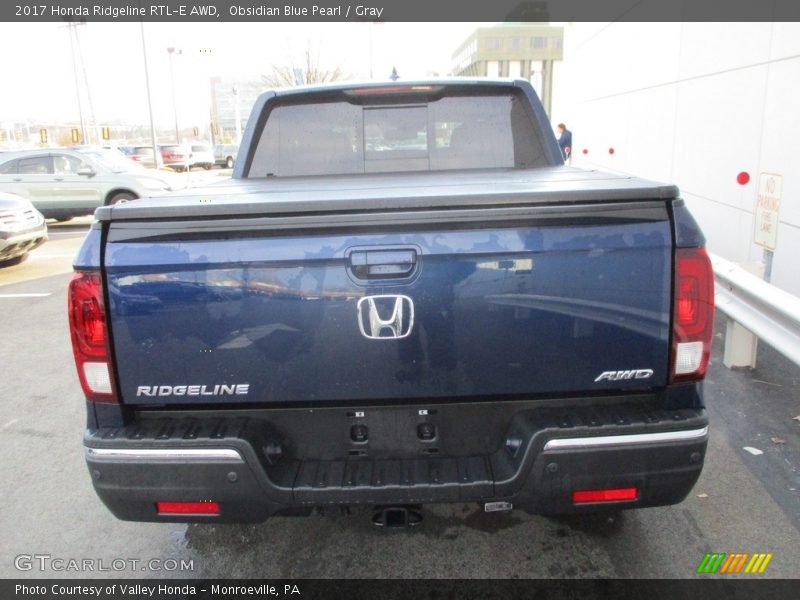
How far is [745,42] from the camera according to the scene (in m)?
7.77

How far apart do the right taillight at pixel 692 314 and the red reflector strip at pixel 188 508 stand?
69.5 inches

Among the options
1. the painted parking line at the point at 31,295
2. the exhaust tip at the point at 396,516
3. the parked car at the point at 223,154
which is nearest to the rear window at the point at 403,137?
the exhaust tip at the point at 396,516

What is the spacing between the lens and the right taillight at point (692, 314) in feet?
7.40

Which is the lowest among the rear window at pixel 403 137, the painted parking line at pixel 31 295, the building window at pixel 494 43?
the painted parking line at pixel 31 295

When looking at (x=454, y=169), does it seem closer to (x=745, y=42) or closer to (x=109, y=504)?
(x=109, y=504)

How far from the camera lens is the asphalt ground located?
9.69 feet

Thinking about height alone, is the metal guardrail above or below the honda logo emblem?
below

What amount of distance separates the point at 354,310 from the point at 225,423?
66 cm

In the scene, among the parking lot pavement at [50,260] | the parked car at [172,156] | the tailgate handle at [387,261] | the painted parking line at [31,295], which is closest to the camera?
the tailgate handle at [387,261]

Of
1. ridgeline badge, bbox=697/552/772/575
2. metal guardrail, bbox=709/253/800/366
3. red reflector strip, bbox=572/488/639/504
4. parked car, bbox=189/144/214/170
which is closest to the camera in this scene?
red reflector strip, bbox=572/488/639/504

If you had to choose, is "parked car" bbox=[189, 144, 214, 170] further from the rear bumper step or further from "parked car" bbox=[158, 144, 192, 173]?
the rear bumper step

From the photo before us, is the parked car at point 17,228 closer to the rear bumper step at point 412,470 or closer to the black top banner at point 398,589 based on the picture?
the black top banner at point 398,589

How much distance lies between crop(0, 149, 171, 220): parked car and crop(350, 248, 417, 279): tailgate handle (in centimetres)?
1441

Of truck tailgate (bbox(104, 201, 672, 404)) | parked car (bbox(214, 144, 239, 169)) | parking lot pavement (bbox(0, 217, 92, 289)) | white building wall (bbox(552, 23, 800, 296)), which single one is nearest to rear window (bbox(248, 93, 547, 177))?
truck tailgate (bbox(104, 201, 672, 404))
